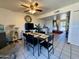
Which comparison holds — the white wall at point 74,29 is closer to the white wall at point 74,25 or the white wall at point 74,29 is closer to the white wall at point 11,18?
the white wall at point 74,25

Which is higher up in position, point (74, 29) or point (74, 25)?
point (74, 25)

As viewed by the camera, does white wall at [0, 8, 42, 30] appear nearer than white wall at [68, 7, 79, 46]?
No

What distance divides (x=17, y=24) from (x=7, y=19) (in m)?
0.98

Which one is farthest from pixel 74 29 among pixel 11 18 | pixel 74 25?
pixel 11 18

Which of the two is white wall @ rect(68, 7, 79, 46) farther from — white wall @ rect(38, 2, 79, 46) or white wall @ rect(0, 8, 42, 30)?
white wall @ rect(0, 8, 42, 30)

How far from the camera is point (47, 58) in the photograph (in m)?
2.51

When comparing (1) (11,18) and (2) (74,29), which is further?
(1) (11,18)

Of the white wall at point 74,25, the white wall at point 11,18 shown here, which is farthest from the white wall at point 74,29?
the white wall at point 11,18

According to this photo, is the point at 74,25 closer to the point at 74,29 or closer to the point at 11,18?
the point at 74,29

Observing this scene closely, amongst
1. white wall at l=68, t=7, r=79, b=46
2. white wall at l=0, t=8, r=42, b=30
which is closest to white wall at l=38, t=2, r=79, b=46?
white wall at l=68, t=7, r=79, b=46

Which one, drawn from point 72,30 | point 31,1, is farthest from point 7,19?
point 72,30

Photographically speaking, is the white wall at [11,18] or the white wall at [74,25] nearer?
the white wall at [74,25]

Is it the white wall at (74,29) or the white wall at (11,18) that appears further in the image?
the white wall at (11,18)

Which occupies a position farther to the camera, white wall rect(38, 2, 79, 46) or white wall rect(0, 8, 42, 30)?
white wall rect(0, 8, 42, 30)
